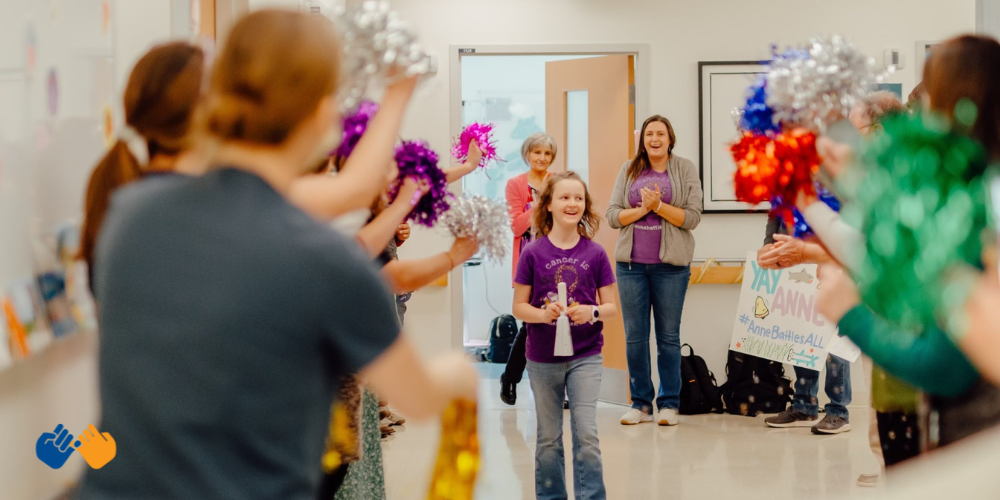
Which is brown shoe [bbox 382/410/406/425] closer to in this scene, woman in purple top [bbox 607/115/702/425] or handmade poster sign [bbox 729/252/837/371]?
woman in purple top [bbox 607/115/702/425]

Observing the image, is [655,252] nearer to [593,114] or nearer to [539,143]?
[539,143]

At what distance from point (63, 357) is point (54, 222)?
316 millimetres

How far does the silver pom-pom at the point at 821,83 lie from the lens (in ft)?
5.59

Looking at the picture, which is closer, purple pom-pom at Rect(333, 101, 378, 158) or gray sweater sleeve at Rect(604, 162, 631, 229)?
purple pom-pom at Rect(333, 101, 378, 158)

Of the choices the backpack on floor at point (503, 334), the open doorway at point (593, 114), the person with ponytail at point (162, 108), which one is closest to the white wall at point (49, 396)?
the person with ponytail at point (162, 108)

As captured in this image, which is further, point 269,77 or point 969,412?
point 969,412

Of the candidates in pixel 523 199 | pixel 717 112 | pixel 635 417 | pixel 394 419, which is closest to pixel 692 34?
pixel 717 112

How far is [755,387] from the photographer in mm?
5312

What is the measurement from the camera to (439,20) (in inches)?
229

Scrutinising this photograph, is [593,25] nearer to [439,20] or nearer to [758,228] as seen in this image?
[439,20]

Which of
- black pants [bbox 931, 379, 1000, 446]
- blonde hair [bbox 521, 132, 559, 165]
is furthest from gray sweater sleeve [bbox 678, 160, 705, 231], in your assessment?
black pants [bbox 931, 379, 1000, 446]

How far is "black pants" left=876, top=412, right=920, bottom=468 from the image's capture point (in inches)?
72.4

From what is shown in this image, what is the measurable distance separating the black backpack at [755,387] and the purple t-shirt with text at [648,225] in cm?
92

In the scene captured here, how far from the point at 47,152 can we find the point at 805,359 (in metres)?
4.22
